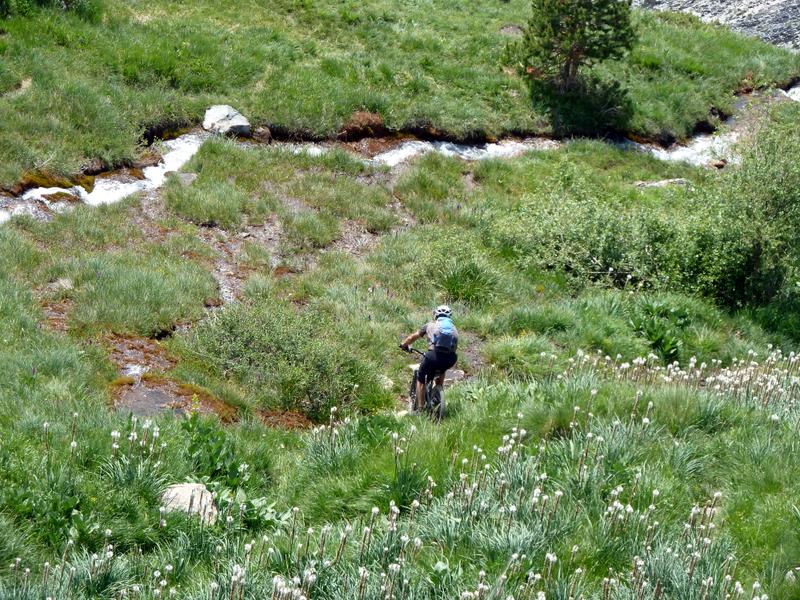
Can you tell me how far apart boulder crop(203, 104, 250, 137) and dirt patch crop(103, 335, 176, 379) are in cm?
911

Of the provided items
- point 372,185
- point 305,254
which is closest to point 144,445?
point 305,254

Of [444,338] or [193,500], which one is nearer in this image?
[193,500]

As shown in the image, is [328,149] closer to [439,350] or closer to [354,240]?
[354,240]

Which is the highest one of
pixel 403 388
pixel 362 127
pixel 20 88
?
pixel 20 88

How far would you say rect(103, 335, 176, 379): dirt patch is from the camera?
37.3 feet

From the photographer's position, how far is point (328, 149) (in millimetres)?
20953

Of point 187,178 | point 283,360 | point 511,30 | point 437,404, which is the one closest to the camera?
point 437,404

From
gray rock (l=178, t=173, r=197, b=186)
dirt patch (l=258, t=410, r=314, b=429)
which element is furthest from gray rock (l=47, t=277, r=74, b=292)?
gray rock (l=178, t=173, r=197, b=186)

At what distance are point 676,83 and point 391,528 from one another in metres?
26.3

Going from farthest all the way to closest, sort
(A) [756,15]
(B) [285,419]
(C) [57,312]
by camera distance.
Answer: (A) [756,15], (C) [57,312], (B) [285,419]

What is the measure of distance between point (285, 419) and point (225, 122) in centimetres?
1117

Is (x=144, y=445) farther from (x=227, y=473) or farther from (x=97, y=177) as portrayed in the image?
(x=97, y=177)

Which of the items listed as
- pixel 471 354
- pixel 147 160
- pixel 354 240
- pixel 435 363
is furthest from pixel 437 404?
pixel 147 160

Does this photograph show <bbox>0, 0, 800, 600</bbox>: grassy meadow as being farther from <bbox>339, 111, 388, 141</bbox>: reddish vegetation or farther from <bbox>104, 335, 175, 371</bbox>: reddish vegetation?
<bbox>339, 111, 388, 141</bbox>: reddish vegetation
